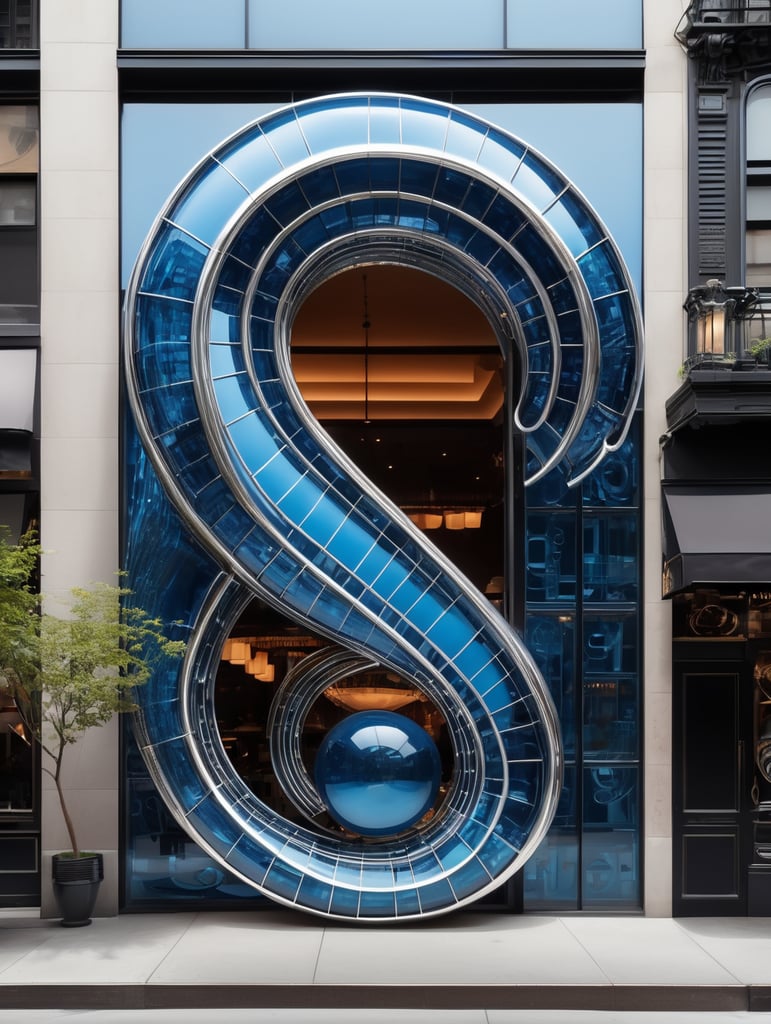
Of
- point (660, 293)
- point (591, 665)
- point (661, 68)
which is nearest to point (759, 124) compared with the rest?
point (661, 68)

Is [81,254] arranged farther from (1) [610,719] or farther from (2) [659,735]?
(2) [659,735]

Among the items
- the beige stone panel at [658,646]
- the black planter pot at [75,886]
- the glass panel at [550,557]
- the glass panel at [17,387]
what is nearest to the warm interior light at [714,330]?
the glass panel at [550,557]

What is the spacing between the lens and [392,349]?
14.8 metres

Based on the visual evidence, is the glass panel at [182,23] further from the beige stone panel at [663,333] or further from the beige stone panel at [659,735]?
the beige stone panel at [659,735]

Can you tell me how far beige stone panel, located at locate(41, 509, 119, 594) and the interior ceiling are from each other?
318 centimetres

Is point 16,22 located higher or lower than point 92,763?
higher

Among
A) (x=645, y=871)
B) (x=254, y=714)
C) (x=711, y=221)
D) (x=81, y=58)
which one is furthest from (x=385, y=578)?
(x=81, y=58)

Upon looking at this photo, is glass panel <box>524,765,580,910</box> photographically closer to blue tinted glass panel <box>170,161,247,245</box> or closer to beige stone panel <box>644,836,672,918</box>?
beige stone panel <box>644,836,672,918</box>

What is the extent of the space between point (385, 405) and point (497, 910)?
6280 mm

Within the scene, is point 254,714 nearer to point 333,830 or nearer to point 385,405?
point 333,830

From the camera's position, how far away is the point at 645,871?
41.1 ft

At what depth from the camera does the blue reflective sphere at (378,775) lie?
1195 cm

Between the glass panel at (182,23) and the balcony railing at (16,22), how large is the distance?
3.90ft

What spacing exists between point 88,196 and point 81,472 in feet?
10.4
